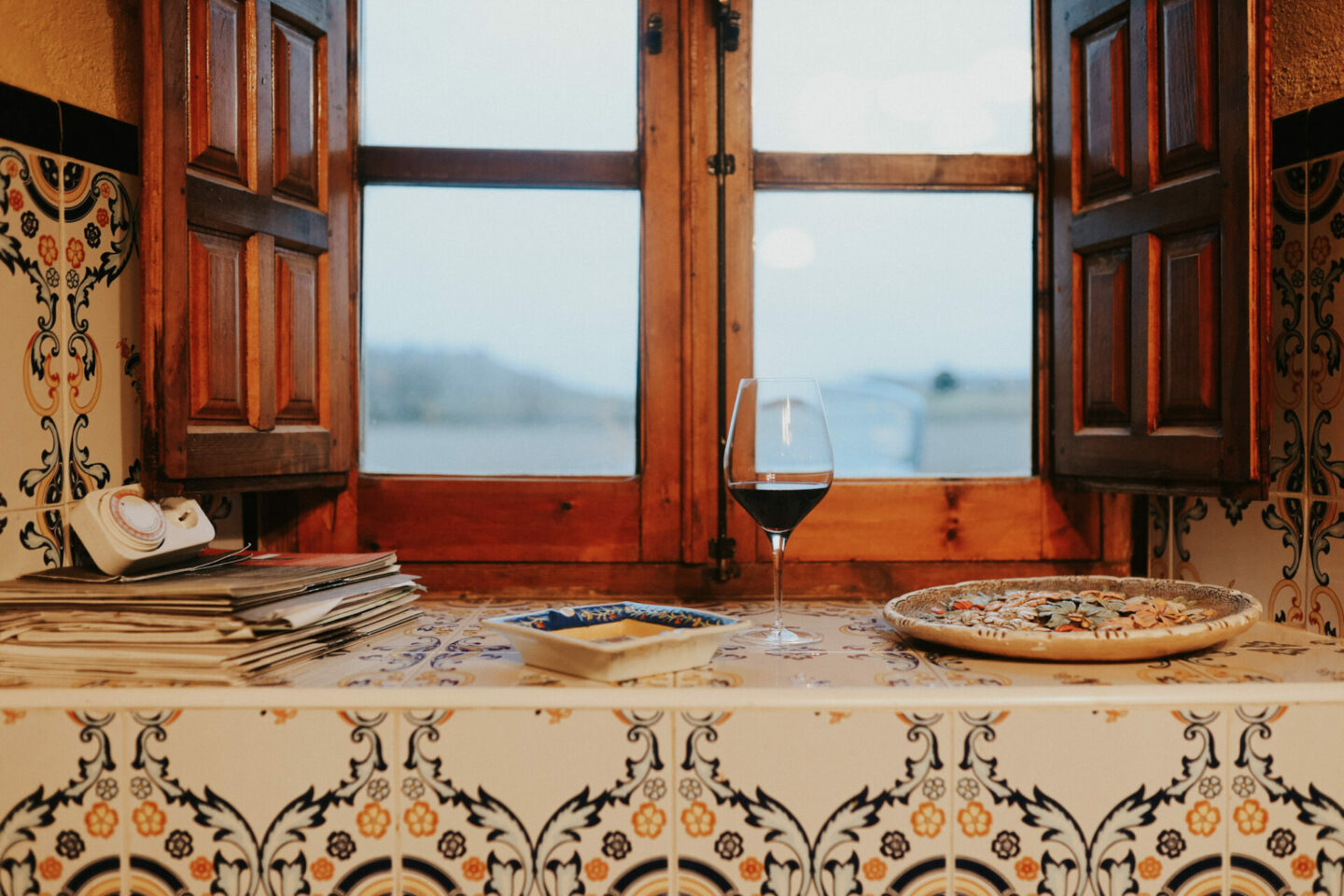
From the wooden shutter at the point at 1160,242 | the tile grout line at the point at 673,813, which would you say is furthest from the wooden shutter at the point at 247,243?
the wooden shutter at the point at 1160,242

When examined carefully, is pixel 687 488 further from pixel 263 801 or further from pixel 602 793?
pixel 263 801

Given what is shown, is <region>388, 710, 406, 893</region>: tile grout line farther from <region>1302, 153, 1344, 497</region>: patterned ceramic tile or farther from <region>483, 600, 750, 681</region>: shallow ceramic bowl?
<region>1302, 153, 1344, 497</region>: patterned ceramic tile

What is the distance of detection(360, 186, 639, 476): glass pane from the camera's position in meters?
1.43

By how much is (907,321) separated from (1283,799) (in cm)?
78

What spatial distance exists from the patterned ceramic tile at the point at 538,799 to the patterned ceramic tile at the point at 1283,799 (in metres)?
0.51

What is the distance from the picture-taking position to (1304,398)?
122 centimetres

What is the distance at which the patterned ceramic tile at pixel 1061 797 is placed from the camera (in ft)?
2.83

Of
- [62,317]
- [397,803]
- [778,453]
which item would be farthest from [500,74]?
[397,803]

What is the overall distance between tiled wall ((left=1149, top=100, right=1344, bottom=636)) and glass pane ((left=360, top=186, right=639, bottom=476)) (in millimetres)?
847

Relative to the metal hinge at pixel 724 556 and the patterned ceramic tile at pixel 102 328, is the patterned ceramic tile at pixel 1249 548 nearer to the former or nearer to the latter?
the metal hinge at pixel 724 556

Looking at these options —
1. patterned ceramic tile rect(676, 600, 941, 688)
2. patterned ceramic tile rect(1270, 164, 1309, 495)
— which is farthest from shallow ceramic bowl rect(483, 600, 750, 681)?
patterned ceramic tile rect(1270, 164, 1309, 495)

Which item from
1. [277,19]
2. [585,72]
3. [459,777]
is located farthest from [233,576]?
Result: [585,72]

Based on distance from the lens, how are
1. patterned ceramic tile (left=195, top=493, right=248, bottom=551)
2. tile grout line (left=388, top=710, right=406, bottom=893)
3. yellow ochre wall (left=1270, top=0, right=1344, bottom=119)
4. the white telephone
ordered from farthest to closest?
patterned ceramic tile (left=195, top=493, right=248, bottom=551) → yellow ochre wall (left=1270, top=0, right=1344, bottom=119) → the white telephone → tile grout line (left=388, top=710, right=406, bottom=893)

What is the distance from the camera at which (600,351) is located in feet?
4.72
